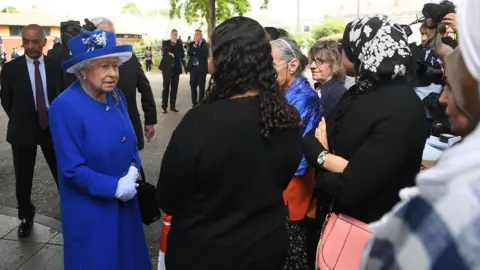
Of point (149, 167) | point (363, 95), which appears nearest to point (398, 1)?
point (149, 167)

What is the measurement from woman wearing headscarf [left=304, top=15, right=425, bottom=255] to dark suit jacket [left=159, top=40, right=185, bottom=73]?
8854 mm

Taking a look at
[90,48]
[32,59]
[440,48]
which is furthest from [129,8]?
[90,48]

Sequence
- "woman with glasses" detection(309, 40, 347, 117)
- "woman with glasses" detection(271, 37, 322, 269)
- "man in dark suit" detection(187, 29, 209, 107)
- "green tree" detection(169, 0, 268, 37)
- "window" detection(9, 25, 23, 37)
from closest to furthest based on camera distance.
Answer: "woman with glasses" detection(271, 37, 322, 269) → "woman with glasses" detection(309, 40, 347, 117) → "man in dark suit" detection(187, 29, 209, 107) → "green tree" detection(169, 0, 268, 37) → "window" detection(9, 25, 23, 37)

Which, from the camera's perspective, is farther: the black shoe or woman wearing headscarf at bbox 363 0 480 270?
the black shoe

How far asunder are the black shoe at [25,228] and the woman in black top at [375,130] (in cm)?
309

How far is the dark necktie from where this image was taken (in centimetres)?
373

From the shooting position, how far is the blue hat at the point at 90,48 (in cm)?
230

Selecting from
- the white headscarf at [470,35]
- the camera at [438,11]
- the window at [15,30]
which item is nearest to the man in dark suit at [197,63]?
the camera at [438,11]

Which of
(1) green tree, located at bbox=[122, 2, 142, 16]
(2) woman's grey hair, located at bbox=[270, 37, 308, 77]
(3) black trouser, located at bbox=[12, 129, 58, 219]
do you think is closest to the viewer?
(2) woman's grey hair, located at bbox=[270, 37, 308, 77]

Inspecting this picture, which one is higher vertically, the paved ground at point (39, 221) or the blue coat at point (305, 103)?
the blue coat at point (305, 103)

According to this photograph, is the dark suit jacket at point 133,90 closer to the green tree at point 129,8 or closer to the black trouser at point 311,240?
the black trouser at point 311,240

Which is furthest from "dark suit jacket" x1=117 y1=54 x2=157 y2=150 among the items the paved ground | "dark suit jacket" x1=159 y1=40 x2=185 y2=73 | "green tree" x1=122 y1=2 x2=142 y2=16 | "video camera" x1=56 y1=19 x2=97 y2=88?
"green tree" x1=122 y1=2 x2=142 y2=16

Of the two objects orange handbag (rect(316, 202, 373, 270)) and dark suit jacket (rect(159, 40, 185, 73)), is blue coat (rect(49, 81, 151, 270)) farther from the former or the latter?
dark suit jacket (rect(159, 40, 185, 73))

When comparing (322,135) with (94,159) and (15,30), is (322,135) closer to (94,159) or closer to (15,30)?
(94,159)
